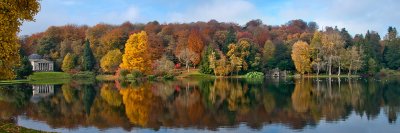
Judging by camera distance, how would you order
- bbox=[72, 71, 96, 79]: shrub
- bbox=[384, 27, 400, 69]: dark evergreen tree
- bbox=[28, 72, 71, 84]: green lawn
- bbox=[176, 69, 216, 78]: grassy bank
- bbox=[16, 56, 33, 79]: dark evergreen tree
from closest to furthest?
1. bbox=[16, 56, 33, 79]: dark evergreen tree
2. bbox=[28, 72, 71, 84]: green lawn
3. bbox=[72, 71, 96, 79]: shrub
4. bbox=[176, 69, 216, 78]: grassy bank
5. bbox=[384, 27, 400, 69]: dark evergreen tree

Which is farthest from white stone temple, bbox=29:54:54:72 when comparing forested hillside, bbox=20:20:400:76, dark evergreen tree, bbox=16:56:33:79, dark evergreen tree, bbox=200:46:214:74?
dark evergreen tree, bbox=200:46:214:74

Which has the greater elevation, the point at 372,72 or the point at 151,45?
the point at 151,45

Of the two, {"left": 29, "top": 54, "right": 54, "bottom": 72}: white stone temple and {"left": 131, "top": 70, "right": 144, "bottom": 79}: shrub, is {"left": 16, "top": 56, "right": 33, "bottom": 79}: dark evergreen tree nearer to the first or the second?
{"left": 131, "top": 70, "right": 144, "bottom": 79}: shrub

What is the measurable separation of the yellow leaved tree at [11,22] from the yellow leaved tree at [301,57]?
2603 inches

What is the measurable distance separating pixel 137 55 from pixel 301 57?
99.1ft

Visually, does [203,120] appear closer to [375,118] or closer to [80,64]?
[375,118]

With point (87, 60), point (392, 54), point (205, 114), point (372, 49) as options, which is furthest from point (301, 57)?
point (205, 114)

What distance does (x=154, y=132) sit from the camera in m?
20.2

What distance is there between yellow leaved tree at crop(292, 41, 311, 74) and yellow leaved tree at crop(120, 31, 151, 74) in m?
27.4

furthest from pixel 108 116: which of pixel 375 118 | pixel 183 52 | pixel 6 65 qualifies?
pixel 183 52

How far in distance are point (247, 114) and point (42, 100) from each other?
19.1 meters

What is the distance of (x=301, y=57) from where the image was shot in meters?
79.1

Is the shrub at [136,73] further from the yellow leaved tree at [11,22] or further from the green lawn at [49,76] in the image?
the yellow leaved tree at [11,22]

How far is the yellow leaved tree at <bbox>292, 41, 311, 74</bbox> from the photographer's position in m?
79.2
